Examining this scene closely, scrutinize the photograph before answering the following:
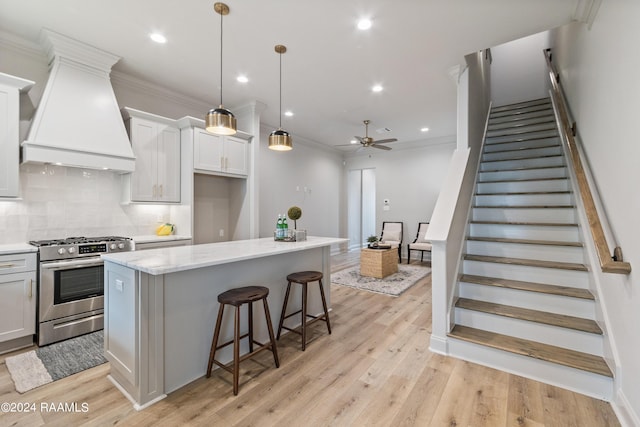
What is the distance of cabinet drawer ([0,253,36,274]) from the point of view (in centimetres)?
252

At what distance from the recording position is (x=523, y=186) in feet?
12.6

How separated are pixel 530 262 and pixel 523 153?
7.66 feet

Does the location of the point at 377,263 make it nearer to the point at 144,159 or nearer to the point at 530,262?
the point at 530,262

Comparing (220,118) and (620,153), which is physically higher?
(220,118)

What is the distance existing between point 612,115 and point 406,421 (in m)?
2.54

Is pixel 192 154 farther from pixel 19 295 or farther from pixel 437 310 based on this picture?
pixel 437 310

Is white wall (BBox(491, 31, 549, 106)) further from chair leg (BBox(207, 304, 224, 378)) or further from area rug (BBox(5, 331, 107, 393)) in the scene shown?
area rug (BBox(5, 331, 107, 393))

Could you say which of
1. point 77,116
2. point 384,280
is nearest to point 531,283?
point 384,280

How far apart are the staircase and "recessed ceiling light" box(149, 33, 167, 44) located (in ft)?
12.9

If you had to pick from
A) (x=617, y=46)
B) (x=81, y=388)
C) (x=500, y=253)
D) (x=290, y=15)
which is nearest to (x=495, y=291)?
(x=500, y=253)

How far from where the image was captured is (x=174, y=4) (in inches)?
94.6

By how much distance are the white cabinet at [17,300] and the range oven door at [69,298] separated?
7cm

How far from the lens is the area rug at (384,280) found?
14.8 feet

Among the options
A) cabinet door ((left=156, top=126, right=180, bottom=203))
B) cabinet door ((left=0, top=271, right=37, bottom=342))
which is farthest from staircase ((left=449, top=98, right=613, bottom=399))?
cabinet door ((left=0, top=271, right=37, bottom=342))
